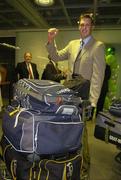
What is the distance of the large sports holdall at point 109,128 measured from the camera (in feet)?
7.74

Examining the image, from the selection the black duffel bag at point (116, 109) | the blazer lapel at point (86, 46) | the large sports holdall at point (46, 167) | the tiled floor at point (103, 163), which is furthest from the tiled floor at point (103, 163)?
the blazer lapel at point (86, 46)

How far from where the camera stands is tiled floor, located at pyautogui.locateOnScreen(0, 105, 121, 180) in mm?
2540

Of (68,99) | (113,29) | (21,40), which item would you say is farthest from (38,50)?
(68,99)

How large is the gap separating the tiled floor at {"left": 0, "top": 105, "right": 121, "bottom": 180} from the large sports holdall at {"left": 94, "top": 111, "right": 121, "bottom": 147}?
1.22 ft

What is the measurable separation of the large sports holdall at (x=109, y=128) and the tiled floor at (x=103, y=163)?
0.37 meters

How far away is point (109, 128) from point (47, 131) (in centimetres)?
97

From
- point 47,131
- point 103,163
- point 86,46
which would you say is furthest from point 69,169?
point 103,163

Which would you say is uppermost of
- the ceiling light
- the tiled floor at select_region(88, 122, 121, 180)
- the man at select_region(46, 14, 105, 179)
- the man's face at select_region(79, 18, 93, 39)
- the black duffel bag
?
the ceiling light

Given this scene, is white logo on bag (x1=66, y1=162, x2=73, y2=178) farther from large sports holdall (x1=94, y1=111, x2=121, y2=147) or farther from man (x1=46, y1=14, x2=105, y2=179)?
large sports holdall (x1=94, y1=111, x2=121, y2=147)

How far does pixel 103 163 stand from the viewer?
288 cm

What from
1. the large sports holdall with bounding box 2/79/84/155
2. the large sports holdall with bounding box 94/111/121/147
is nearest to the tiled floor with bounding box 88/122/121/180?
the large sports holdall with bounding box 94/111/121/147

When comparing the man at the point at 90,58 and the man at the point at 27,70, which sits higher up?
the man at the point at 90,58

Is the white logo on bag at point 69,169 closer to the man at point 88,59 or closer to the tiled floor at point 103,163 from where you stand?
the man at point 88,59

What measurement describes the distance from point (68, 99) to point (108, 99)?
429cm
